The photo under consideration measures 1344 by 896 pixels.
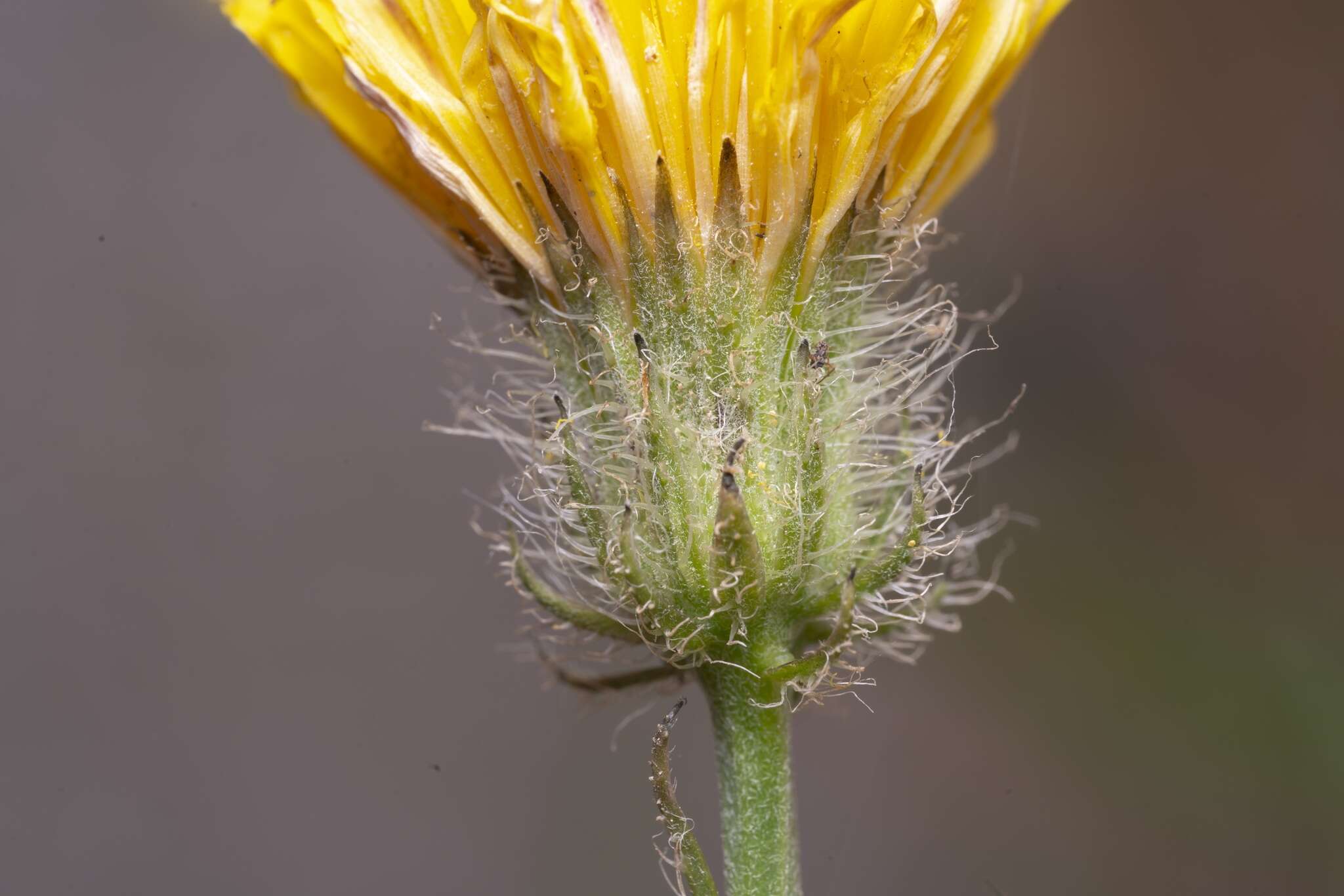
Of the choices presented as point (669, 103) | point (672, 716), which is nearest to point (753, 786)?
point (672, 716)

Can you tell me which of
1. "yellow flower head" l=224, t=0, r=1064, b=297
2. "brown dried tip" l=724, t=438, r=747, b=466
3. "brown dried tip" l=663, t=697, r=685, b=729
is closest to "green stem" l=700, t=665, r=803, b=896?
"brown dried tip" l=663, t=697, r=685, b=729

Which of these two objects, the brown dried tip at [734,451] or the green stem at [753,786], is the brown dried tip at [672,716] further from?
the brown dried tip at [734,451]

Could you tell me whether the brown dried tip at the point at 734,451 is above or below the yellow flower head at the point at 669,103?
Result: below

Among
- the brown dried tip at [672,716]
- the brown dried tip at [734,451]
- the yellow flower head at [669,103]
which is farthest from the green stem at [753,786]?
the yellow flower head at [669,103]

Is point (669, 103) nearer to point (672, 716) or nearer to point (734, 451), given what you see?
point (734, 451)

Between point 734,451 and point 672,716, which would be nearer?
point 734,451

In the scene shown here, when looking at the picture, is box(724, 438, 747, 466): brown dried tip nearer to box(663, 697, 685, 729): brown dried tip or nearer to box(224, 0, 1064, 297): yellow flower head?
box(224, 0, 1064, 297): yellow flower head
